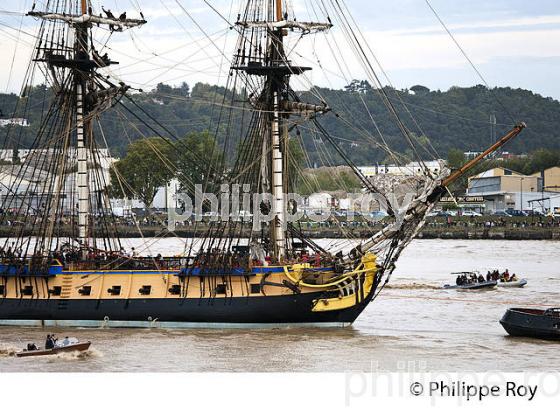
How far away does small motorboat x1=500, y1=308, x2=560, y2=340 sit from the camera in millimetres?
41156

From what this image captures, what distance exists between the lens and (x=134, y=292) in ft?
149

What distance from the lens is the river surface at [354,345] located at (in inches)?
1433

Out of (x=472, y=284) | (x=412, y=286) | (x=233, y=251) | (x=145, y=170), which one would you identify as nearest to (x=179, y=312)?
(x=233, y=251)

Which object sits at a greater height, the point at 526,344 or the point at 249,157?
the point at 249,157

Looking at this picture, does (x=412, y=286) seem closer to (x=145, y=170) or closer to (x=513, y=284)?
(x=513, y=284)

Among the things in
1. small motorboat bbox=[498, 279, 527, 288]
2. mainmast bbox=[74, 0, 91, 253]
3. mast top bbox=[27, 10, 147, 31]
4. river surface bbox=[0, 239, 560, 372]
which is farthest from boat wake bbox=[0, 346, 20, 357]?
small motorboat bbox=[498, 279, 527, 288]

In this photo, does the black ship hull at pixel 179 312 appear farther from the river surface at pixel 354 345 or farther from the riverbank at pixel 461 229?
the riverbank at pixel 461 229

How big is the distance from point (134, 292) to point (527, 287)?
23.8m

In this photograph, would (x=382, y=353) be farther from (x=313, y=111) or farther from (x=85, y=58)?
(x=85, y=58)

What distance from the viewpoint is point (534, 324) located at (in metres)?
41.5

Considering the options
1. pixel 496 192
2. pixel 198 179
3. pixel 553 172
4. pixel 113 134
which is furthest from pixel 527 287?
pixel 113 134

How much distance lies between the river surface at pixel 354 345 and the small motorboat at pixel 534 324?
424mm

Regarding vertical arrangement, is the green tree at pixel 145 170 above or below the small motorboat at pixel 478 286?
above

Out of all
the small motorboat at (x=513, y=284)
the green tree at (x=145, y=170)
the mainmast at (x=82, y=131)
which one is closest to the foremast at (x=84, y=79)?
the mainmast at (x=82, y=131)
